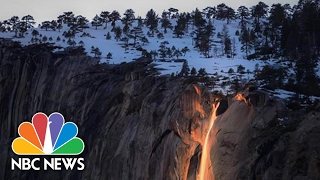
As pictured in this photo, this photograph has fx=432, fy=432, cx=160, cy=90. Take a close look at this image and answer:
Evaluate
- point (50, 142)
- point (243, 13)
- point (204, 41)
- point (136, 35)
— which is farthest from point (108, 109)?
point (243, 13)

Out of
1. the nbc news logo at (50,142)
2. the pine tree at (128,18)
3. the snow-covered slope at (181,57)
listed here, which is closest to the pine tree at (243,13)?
the snow-covered slope at (181,57)

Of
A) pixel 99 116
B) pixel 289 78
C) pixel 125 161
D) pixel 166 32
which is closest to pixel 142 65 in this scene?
pixel 99 116

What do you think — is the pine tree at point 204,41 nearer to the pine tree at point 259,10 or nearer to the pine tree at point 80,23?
the pine tree at point 259,10

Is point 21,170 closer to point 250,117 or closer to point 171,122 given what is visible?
point 171,122

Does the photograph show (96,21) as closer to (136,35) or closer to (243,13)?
(136,35)

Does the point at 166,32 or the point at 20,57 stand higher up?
the point at 166,32

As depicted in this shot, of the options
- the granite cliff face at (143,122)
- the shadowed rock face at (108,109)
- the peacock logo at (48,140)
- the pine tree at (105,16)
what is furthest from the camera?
the pine tree at (105,16)
